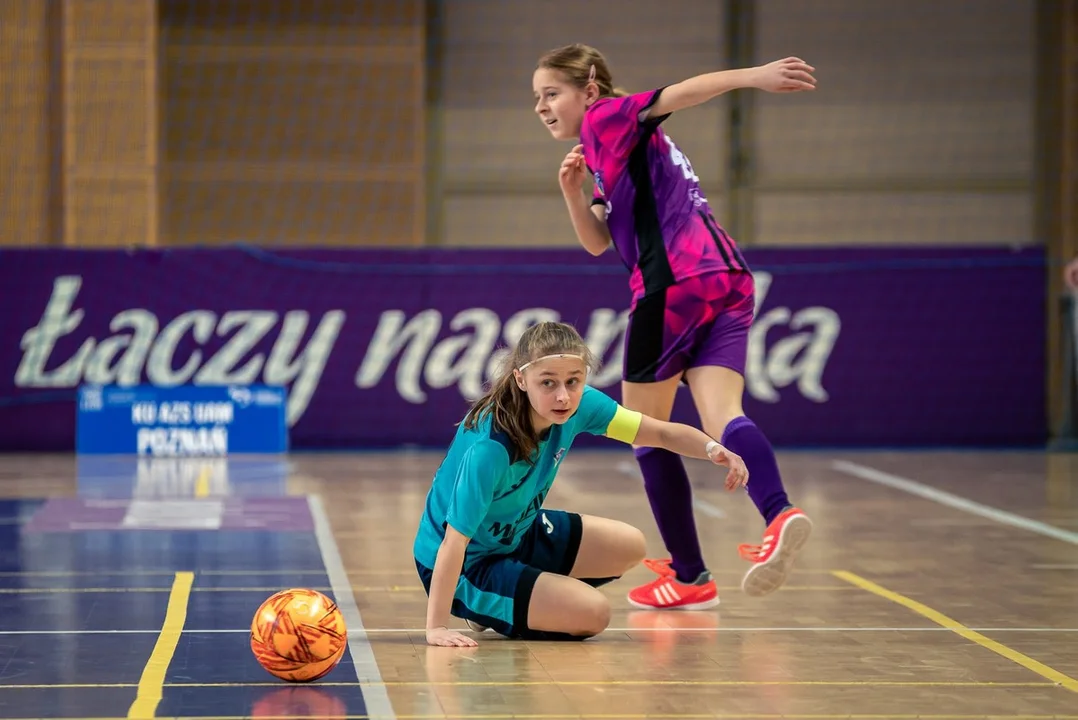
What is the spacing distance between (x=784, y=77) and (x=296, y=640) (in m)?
2.08

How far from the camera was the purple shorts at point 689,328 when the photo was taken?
16.6ft

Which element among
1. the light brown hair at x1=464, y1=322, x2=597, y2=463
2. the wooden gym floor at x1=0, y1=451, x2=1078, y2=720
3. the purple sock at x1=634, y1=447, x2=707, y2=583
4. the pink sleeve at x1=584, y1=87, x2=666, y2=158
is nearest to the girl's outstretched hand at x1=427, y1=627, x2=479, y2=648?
the wooden gym floor at x1=0, y1=451, x2=1078, y2=720

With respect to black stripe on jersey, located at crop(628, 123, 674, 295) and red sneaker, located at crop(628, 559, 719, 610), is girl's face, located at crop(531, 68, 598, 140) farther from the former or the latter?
red sneaker, located at crop(628, 559, 719, 610)

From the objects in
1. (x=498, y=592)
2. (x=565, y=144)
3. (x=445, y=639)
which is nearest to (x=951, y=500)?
(x=498, y=592)

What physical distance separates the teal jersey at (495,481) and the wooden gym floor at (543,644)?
315 millimetres

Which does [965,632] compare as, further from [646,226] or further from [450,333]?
[450,333]

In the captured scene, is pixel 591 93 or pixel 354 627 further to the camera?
pixel 591 93

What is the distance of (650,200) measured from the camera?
17.1 ft

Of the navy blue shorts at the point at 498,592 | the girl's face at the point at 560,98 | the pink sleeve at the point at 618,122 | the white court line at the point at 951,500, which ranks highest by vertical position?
the girl's face at the point at 560,98

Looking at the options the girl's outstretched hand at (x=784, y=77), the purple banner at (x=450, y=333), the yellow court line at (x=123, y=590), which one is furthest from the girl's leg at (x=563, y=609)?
the purple banner at (x=450, y=333)

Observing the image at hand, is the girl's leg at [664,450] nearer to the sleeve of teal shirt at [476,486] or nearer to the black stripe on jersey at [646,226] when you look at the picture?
the black stripe on jersey at [646,226]

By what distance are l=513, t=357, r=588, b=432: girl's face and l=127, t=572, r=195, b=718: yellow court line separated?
4.07ft

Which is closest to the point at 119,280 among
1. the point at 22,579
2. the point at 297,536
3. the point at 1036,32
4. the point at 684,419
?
the point at 684,419

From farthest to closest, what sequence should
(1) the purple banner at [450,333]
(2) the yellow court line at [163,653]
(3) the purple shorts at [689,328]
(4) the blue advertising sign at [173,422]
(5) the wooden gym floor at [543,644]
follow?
(1) the purple banner at [450,333] < (4) the blue advertising sign at [173,422] < (3) the purple shorts at [689,328] < (5) the wooden gym floor at [543,644] < (2) the yellow court line at [163,653]
